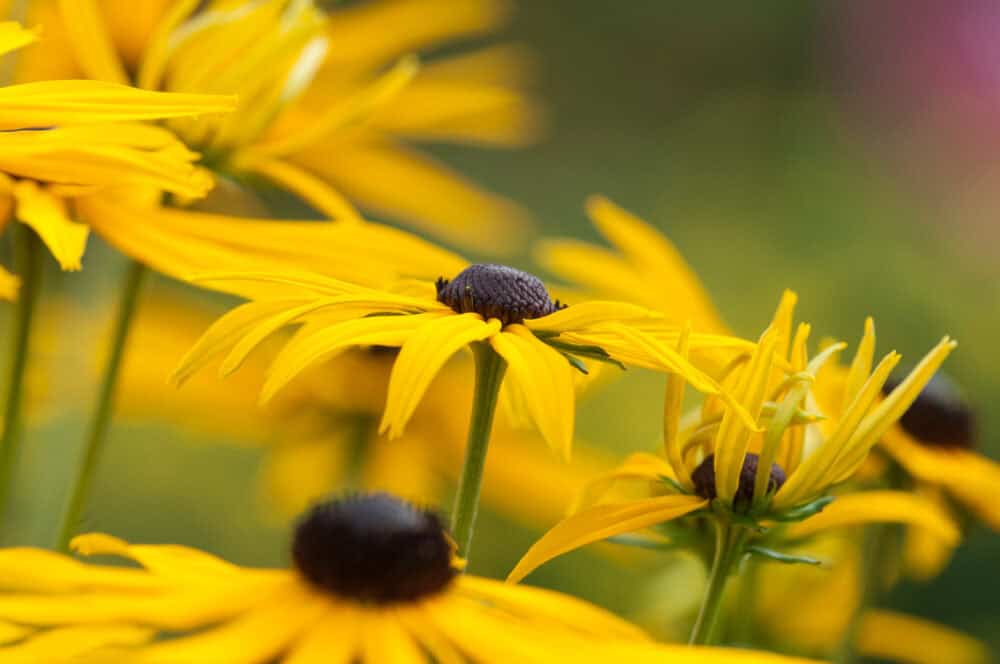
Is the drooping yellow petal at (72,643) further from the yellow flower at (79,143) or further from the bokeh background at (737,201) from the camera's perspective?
the bokeh background at (737,201)

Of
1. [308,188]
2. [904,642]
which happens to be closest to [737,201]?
[904,642]

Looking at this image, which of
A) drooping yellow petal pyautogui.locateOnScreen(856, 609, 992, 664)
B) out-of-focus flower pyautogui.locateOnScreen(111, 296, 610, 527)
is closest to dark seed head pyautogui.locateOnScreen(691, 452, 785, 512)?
drooping yellow petal pyautogui.locateOnScreen(856, 609, 992, 664)

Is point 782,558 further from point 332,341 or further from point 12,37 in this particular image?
point 12,37

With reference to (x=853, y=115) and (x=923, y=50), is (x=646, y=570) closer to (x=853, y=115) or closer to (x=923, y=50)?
(x=923, y=50)

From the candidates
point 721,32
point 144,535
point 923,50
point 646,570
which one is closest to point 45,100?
point 646,570

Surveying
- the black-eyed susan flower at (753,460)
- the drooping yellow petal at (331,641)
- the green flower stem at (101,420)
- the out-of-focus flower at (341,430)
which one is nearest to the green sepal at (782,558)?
the black-eyed susan flower at (753,460)

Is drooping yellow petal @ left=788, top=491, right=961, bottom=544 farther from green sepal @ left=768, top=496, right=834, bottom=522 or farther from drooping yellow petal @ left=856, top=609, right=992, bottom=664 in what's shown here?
drooping yellow petal @ left=856, top=609, right=992, bottom=664

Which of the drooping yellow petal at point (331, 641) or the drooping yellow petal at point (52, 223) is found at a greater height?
the drooping yellow petal at point (52, 223)
